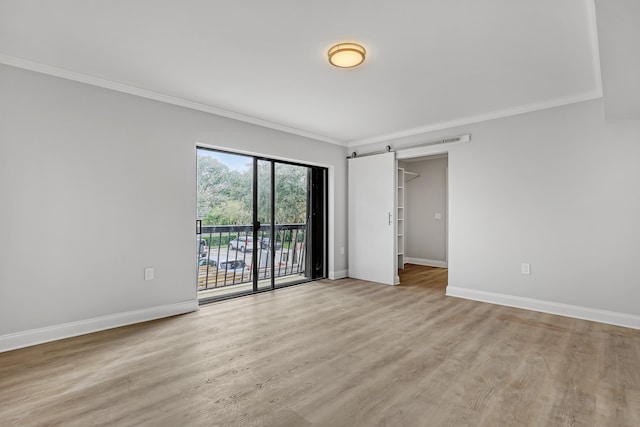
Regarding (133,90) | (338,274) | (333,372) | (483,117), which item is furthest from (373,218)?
(133,90)

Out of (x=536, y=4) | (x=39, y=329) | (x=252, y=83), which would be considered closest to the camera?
(x=536, y=4)

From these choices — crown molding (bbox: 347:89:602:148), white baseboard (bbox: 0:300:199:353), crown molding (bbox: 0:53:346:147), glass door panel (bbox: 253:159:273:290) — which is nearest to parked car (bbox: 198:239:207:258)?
white baseboard (bbox: 0:300:199:353)

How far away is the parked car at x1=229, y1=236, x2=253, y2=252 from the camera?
4.34m

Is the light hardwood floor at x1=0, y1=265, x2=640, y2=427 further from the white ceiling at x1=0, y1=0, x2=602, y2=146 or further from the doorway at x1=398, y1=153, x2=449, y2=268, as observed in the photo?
the doorway at x1=398, y1=153, x2=449, y2=268

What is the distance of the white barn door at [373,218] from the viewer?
204 inches

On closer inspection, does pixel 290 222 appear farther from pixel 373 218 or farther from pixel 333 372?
pixel 333 372

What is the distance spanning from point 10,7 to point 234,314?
316 cm

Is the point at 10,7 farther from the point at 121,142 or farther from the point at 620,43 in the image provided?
the point at 620,43

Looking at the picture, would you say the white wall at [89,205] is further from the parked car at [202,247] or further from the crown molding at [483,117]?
the crown molding at [483,117]

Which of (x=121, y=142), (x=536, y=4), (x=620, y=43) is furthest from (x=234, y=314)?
(x=620, y=43)

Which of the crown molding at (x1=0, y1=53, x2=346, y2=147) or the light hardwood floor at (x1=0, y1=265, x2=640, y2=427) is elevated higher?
the crown molding at (x1=0, y1=53, x2=346, y2=147)

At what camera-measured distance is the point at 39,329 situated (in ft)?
9.21

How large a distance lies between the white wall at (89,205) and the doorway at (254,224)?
0.30 metres

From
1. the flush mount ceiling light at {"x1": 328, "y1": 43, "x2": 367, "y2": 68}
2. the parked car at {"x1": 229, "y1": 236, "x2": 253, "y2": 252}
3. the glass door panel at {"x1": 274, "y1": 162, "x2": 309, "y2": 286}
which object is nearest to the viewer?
the flush mount ceiling light at {"x1": 328, "y1": 43, "x2": 367, "y2": 68}
